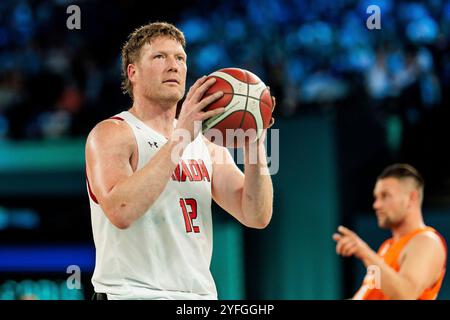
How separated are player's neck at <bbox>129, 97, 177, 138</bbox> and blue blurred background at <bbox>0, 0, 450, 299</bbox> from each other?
14.0 feet

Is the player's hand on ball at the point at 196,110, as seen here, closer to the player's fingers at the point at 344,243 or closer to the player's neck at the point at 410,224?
the player's fingers at the point at 344,243

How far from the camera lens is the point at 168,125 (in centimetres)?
431

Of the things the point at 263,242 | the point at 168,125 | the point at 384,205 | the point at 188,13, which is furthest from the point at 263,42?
the point at 168,125

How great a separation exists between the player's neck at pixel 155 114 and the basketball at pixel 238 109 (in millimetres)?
360

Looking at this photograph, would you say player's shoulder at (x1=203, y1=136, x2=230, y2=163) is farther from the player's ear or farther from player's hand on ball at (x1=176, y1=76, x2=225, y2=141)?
the player's ear

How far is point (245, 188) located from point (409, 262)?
214 centimetres

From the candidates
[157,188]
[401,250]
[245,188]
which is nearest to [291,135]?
[401,250]

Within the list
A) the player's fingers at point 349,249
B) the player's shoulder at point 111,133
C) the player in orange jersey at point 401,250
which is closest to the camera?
the player's shoulder at point 111,133

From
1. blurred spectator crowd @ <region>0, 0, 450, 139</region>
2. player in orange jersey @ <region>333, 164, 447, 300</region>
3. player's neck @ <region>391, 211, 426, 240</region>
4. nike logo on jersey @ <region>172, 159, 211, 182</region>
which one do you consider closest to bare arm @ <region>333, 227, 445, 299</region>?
player in orange jersey @ <region>333, 164, 447, 300</region>

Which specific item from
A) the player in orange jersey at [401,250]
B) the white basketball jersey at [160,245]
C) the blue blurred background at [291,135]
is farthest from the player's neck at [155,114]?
the blue blurred background at [291,135]

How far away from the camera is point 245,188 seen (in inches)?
167

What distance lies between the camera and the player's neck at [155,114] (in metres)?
4.24

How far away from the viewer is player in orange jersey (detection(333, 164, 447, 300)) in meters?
5.63
